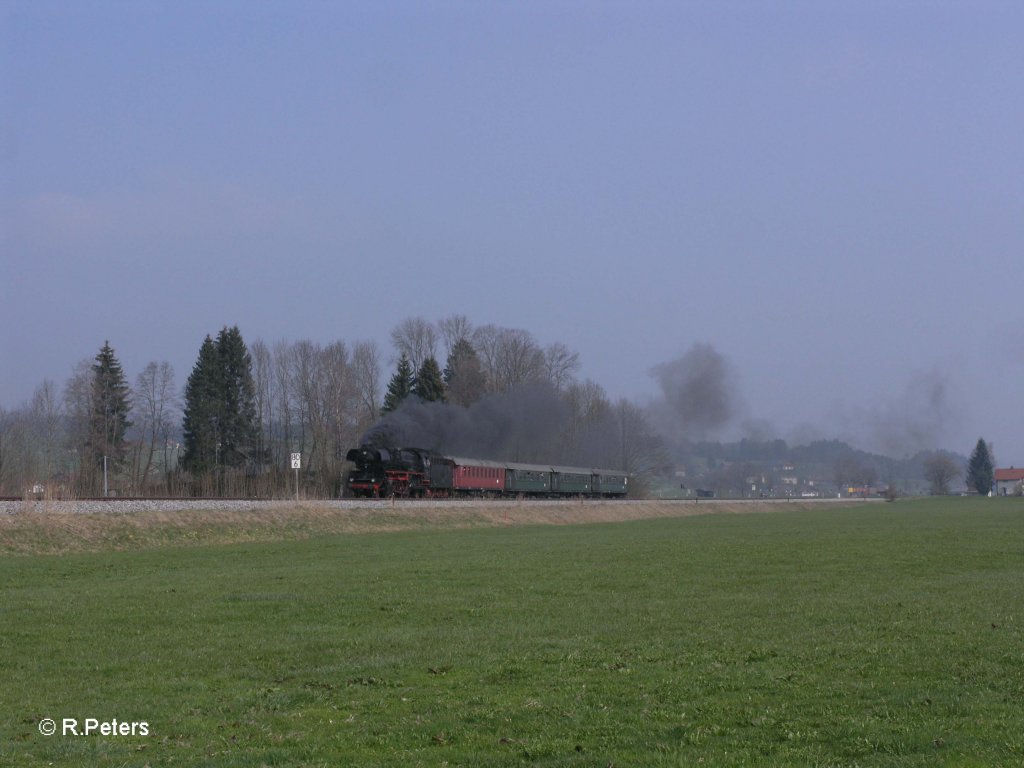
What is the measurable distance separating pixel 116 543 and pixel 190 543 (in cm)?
308

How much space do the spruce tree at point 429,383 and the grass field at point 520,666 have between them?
72315 millimetres

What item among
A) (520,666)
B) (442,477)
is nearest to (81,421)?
(442,477)

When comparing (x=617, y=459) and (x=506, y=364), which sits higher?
(x=506, y=364)

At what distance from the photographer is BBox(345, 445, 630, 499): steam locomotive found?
210 ft

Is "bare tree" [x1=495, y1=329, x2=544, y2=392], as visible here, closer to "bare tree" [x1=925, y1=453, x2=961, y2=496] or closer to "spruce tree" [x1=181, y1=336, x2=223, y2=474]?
"spruce tree" [x1=181, y1=336, x2=223, y2=474]

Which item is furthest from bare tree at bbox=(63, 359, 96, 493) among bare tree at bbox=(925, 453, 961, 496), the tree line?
bare tree at bbox=(925, 453, 961, 496)

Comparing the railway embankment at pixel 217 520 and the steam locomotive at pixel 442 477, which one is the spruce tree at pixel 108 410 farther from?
the railway embankment at pixel 217 520

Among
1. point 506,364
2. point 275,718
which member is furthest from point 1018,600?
point 506,364

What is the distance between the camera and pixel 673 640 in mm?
14898

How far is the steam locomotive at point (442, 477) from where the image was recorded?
64.1 metres

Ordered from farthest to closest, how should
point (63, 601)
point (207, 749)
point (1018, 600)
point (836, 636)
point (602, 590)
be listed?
point (602, 590) < point (63, 601) < point (1018, 600) < point (836, 636) < point (207, 749)

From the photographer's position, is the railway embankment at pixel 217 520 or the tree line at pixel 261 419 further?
the tree line at pixel 261 419

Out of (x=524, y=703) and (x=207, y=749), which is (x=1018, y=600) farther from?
(x=207, y=749)

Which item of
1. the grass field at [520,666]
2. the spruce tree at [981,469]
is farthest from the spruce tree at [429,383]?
the spruce tree at [981,469]
